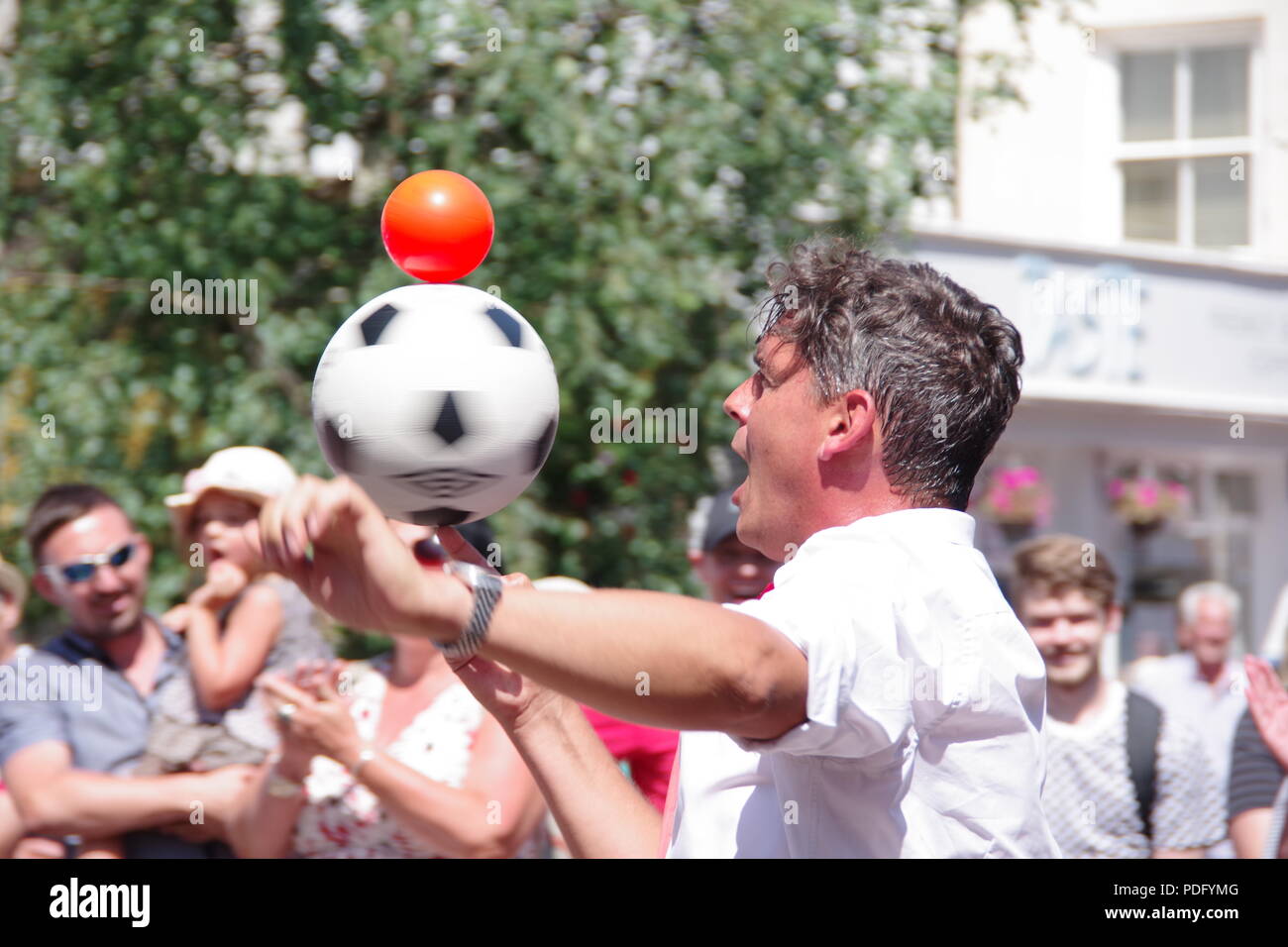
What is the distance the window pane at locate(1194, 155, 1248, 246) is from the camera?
1146cm

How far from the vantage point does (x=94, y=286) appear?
19.5 ft

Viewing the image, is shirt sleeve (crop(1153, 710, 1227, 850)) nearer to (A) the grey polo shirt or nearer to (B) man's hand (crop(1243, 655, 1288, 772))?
(B) man's hand (crop(1243, 655, 1288, 772))

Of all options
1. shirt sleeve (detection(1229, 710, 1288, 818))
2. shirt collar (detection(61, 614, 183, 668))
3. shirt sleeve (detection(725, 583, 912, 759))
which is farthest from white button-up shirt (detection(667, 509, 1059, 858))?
shirt collar (detection(61, 614, 183, 668))

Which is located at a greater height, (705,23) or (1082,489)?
(705,23)

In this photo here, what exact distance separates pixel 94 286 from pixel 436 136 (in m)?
1.54

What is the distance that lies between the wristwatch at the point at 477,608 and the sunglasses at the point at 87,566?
8.87ft

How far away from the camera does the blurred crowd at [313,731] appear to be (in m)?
3.27

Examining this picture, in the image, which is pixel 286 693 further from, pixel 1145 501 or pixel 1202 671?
pixel 1145 501

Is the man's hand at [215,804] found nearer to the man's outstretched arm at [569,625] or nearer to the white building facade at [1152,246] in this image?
the man's outstretched arm at [569,625]

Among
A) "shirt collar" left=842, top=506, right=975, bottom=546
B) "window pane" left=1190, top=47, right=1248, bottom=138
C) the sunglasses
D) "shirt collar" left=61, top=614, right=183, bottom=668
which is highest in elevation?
"window pane" left=1190, top=47, right=1248, bottom=138

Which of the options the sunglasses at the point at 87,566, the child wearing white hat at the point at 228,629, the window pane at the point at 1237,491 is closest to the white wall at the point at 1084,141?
the window pane at the point at 1237,491

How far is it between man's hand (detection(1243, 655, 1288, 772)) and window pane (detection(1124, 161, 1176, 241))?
8.59 metres
